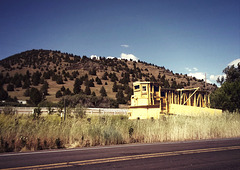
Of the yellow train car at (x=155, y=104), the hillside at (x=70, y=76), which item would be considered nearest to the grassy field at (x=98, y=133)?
the yellow train car at (x=155, y=104)

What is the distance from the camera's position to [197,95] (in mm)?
25656

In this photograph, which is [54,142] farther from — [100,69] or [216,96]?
[100,69]

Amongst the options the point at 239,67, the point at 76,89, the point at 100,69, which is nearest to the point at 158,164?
the point at 239,67

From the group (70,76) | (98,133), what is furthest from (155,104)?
(70,76)

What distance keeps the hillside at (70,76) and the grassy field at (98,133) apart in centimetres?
3973

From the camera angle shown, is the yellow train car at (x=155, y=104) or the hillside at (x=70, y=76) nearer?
the yellow train car at (x=155, y=104)

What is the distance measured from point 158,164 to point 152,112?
53.6ft

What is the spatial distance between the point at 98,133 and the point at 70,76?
63.3 m

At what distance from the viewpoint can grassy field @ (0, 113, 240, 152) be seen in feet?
29.7

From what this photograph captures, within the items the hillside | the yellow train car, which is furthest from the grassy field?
the hillside

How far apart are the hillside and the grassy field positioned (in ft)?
130

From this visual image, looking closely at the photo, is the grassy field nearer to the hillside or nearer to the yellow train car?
the yellow train car

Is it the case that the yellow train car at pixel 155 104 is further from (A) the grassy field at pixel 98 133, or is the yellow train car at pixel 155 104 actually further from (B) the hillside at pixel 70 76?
(B) the hillside at pixel 70 76

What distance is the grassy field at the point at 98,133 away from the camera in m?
9.05
